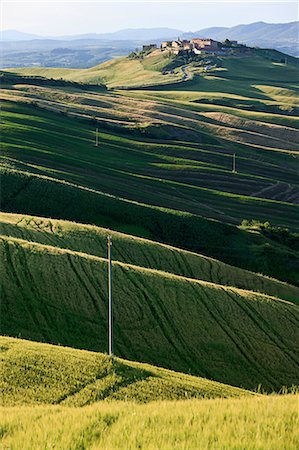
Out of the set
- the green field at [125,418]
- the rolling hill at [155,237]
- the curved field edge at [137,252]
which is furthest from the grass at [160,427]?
the curved field edge at [137,252]

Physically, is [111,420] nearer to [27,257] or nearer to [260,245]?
[27,257]

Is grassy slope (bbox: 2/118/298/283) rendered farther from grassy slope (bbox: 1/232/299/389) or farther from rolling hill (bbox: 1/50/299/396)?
grassy slope (bbox: 1/232/299/389)

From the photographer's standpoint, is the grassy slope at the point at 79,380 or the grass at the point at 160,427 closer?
the grass at the point at 160,427

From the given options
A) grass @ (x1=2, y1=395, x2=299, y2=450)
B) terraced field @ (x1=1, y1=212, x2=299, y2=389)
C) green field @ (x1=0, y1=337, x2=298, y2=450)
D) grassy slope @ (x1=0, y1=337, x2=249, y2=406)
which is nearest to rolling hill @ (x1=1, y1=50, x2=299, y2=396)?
terraced field @ (x1=1, y1=212, x2=299, y2=389)

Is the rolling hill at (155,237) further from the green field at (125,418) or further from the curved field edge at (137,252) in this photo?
the green field at (125,418)

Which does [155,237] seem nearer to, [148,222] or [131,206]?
[148,222]

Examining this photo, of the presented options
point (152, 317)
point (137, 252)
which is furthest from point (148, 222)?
point (152, 317)

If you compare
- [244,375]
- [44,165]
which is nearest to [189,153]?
[44,165]
